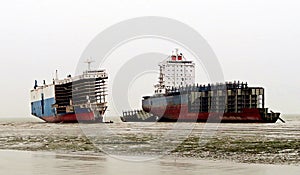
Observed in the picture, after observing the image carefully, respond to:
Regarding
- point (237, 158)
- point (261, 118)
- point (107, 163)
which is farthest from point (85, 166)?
point (261, 118)

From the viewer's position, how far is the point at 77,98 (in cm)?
8700

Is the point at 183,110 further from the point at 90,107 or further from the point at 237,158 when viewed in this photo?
the point at 237,158

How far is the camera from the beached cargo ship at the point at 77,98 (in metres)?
84.0

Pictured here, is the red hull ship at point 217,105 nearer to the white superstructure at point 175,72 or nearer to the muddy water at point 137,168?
the white superstructure at point 175,72

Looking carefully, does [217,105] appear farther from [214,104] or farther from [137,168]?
[137,168]

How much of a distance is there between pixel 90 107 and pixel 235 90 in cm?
2362

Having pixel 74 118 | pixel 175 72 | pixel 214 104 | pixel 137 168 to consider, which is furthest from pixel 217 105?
pixel 137 168

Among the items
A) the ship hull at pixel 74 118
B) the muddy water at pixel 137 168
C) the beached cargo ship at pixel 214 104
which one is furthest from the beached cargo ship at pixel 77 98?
the muddy water at pixel 137 168

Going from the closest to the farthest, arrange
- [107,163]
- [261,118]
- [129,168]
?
[129,168] → [107,163] → [261,118]

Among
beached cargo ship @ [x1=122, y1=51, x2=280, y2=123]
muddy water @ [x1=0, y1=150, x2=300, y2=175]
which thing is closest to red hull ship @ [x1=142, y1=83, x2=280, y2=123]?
beached cargo ship @ [x1=122, y1=51, x2=280, y2=123]

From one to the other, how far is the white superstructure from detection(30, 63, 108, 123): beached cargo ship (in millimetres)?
13799

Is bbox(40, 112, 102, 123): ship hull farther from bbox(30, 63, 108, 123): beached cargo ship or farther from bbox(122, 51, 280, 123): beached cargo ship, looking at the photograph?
bbox(122, 51, 280, 123): beached cargo ship

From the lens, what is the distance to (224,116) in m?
78.9

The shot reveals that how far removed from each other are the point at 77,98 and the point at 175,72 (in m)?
20.0
